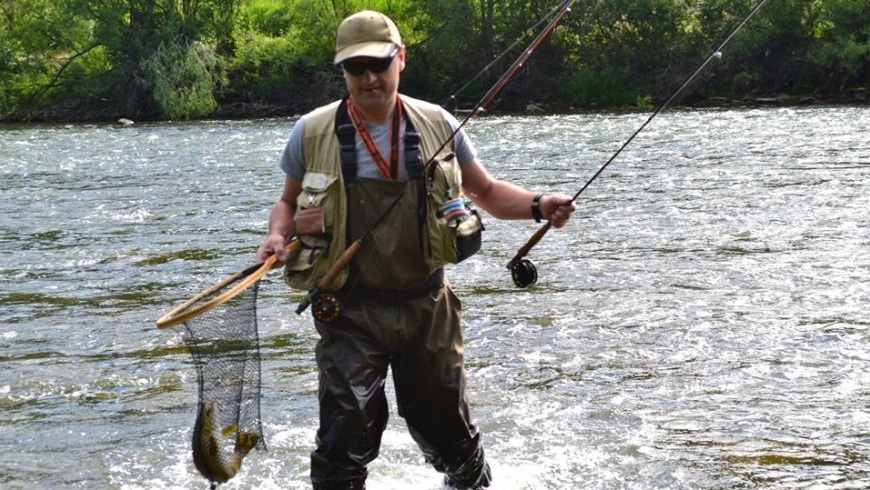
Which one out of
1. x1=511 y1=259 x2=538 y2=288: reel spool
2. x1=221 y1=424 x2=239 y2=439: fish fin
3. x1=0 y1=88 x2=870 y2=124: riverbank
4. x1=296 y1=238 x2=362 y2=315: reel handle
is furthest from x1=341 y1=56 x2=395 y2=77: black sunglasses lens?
x1=0 y1=88 x2=870 y2=124: riverbank

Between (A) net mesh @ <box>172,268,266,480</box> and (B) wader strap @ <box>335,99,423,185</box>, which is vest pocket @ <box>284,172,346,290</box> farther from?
(A) net mesh @ <box>172,268,266,480</box>

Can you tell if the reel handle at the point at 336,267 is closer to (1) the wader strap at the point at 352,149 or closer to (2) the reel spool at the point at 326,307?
(2) the reel spool at the point at 326,307

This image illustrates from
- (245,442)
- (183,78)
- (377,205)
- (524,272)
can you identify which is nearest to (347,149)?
(377,205)

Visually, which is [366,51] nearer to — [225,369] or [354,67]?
[354,67]

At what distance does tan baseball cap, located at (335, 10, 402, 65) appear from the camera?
156 inches

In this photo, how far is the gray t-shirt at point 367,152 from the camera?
4.14 m

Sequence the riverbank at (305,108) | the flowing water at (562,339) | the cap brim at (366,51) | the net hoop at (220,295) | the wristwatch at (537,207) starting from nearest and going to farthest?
1. the net hoop at (220,295)
2. the cap brim at (366,51)
3. the wristwatch at (537,207)
4. the flowing water at (562,339)
5. the riverbank at (305,108)

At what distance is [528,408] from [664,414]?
0.72 m

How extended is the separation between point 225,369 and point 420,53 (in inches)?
1675

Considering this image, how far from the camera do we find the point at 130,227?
1420 centimetres

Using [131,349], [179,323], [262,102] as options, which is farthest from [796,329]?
[262,102]

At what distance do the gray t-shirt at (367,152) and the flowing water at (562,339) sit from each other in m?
1.68

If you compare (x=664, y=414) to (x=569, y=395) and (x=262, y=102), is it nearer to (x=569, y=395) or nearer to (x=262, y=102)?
(x=569, y=395)


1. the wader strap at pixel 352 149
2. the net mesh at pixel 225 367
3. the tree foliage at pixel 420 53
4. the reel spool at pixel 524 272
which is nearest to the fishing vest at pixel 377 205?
the wader strap at pixel 352 149
